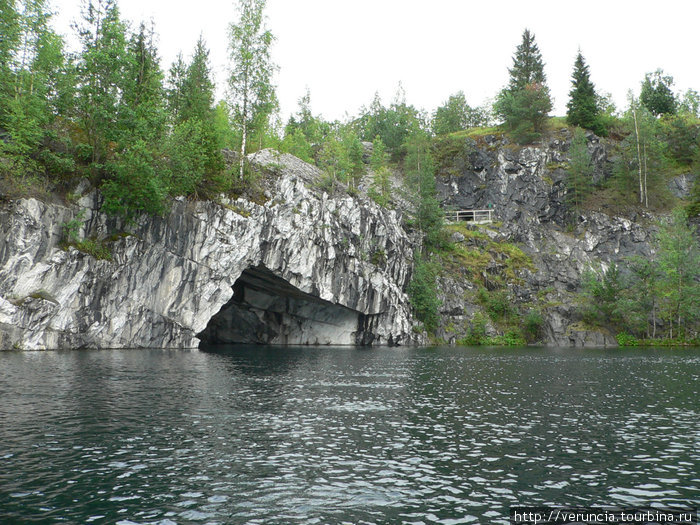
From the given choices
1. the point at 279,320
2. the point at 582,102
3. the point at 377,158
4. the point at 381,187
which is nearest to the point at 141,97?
the point at 279,320

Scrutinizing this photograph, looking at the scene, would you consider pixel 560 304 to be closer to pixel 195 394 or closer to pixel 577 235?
pixel 577 235

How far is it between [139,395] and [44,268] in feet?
93.4

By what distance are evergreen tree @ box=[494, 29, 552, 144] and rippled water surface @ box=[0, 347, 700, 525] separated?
82.4m

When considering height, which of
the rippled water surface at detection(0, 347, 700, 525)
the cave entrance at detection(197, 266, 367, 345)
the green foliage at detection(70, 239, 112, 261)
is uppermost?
the green foliage at detection(70, 239, 112, 261)

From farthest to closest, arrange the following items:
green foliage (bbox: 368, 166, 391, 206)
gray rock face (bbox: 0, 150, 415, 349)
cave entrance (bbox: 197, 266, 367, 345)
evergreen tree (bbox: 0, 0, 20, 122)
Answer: green foliage (bbox: 368, 166, 391, 206) → cave entrance (bbox: 197, 266, 367, 345) → evergreen tree (bbox: 0, 0, 20, 122) → gray rock face (bbox: 0, 150, 415, 349)

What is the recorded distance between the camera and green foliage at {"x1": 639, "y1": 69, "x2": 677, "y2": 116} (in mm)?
121062

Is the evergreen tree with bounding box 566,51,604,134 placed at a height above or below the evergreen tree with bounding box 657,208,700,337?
above

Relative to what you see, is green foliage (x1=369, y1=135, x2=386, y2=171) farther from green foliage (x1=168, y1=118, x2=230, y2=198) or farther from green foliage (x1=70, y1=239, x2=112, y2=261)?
green foliage (x1=70, y1=239, x2=112, y2=261)

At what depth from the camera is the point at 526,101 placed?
10300 centimetres

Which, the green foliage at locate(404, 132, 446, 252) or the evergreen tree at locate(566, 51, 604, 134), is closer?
the green foliage at locate(404, 132, 446, 252)

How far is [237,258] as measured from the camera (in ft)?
186

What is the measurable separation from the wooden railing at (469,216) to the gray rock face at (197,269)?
2627cm

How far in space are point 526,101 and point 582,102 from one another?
41.7ft

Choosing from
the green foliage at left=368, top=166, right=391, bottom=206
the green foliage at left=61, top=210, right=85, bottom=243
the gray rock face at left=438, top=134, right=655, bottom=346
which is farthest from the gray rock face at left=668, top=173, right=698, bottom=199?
the green foliage at left=61, top=210, right=85, bottom=243
